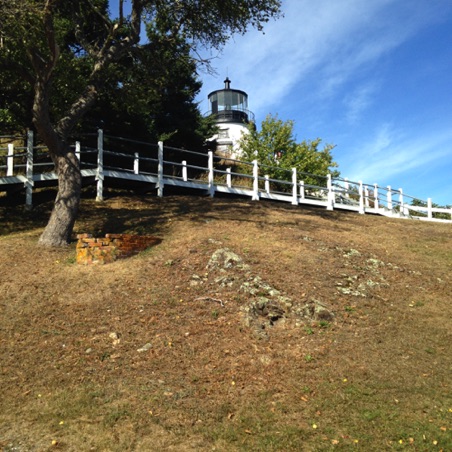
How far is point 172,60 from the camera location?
17.2 m

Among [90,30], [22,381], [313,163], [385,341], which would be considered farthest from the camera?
[313,163]

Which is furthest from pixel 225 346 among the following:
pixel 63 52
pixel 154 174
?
pixel 63 52

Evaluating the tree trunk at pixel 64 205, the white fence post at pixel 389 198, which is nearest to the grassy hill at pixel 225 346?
the tree trunk at pixel 64 205

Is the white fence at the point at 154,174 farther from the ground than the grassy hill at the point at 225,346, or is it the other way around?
the white fence at the point at 154,174

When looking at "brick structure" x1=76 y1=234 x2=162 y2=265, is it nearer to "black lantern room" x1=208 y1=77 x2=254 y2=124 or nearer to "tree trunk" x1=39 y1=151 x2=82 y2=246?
"tree trunk" x1=39 y1=151 x2=82 y2=246

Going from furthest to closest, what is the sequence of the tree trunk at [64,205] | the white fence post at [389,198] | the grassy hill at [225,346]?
1. the white fence post at [389,198]
2. the tree trunk at [64,205]
3. the grassy hill at [225,346]

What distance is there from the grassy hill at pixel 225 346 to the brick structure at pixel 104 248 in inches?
12.0

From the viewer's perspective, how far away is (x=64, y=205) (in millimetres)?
12023

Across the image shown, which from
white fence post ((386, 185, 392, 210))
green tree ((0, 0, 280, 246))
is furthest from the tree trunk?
white fence post ((386, 185, 392, 210))

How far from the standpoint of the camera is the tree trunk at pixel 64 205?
11664mm

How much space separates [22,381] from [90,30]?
20206mm

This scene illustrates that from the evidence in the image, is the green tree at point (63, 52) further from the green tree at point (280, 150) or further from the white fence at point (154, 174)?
the green tree at point (280, 150)

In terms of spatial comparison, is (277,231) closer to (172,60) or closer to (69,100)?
(172,60)

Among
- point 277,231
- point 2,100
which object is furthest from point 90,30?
point 277,231
